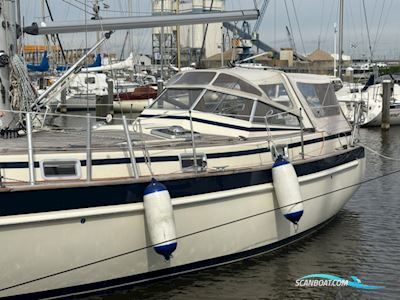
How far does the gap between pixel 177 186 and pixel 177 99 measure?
10.6 ft

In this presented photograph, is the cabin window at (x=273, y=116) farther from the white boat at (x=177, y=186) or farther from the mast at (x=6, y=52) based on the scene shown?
the mast at (x=6, y=52)

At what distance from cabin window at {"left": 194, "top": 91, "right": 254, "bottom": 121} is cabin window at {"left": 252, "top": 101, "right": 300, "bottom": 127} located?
0.17 meters

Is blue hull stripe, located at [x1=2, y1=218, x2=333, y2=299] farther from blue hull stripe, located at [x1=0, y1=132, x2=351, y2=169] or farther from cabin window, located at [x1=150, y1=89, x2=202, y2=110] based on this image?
cabin window, located at [x1=150, y1=89, x2=202, y2=110]

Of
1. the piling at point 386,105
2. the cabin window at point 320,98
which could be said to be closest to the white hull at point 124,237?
the cabin window at point 320,98

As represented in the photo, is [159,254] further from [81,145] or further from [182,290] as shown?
[81,145]

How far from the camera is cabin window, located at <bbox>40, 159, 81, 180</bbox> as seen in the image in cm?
712

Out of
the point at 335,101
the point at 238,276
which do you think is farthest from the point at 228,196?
the point at 335,101

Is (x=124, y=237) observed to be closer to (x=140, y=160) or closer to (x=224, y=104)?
(x=140, y=160)

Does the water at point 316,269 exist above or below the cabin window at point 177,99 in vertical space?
below

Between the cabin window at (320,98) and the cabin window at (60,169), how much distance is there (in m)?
5.02

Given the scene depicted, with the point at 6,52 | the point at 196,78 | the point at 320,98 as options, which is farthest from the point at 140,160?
the point at 320,98

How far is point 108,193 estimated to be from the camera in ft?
22.7

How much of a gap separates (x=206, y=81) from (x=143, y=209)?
372 cm

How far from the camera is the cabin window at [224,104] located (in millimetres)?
9750
